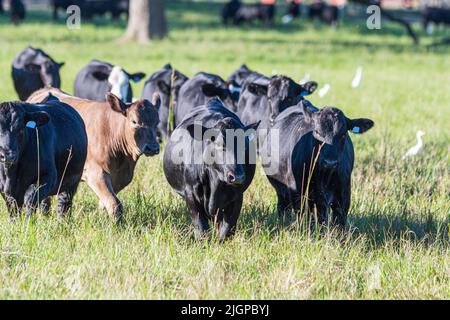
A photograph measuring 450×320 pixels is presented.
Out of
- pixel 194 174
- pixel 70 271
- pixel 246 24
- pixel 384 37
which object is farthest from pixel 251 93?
pixel 246 24

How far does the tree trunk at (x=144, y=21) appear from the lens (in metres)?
30.6

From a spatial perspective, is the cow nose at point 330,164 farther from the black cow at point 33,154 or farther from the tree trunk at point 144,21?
the tree trunk at point 144,21

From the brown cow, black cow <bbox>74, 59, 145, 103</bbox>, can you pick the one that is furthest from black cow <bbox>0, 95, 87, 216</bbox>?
black cow <bbox>74, 59, 145, 103</bbox>

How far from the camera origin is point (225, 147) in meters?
7.51

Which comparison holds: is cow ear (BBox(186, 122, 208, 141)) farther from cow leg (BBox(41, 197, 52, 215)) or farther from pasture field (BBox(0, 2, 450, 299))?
cow leg (BBox(41, 197, 52, 215))

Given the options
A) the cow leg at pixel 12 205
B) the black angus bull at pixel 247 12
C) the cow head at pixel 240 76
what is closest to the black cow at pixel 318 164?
the cow leg at pixel 12 205

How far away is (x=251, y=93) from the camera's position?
1202 centimetres

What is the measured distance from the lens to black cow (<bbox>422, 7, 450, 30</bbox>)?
143 ft

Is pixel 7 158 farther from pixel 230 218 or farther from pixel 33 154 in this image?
pixel 230 218

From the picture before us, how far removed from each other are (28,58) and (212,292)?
9.17 m

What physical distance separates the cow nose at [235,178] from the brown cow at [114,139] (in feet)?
4.63

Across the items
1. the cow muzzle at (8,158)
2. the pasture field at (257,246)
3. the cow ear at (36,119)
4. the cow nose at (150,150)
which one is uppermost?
the cow ear at (36,119)

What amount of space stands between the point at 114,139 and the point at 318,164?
85.0 inches
